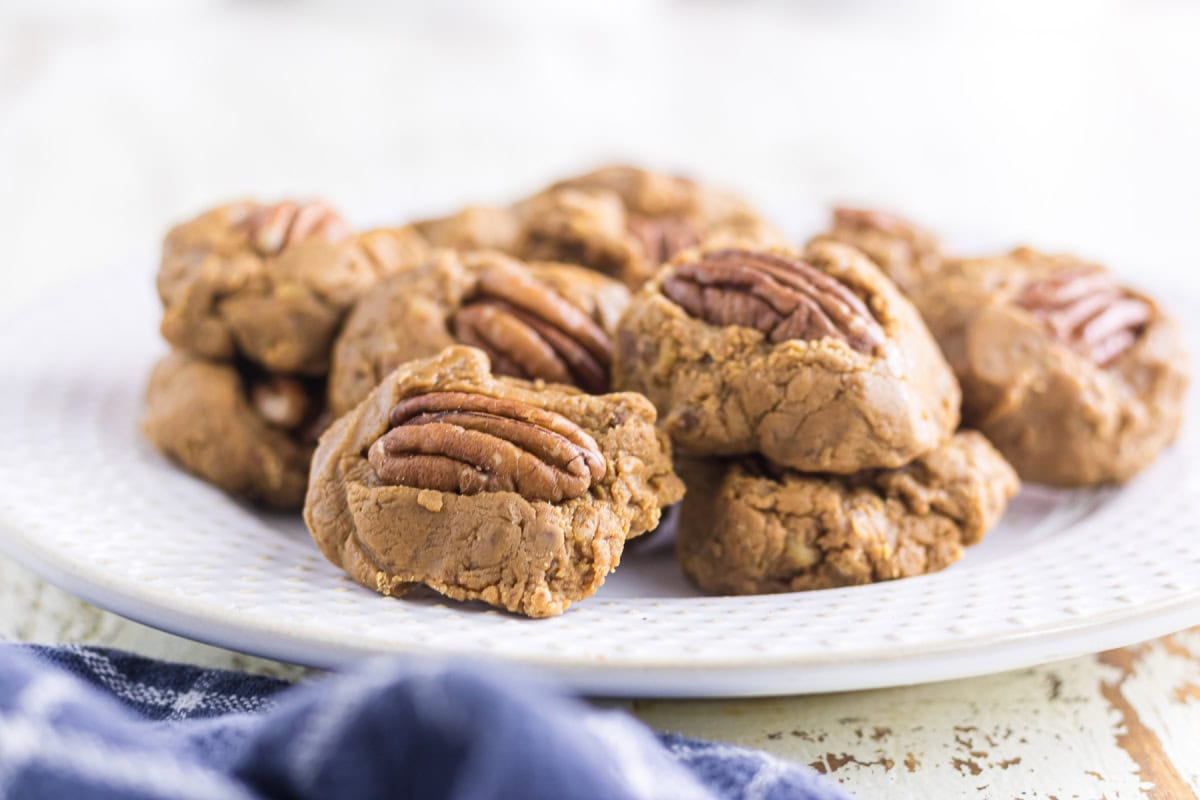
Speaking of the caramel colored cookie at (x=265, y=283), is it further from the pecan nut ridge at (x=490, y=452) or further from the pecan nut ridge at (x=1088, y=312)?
the pecan nut ridge at (x=1088, y=312)

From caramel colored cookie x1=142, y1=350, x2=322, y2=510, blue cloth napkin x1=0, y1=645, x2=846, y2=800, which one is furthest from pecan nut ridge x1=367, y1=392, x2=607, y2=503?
caramel colored cookie x1=142, y1=350, x2=322, y2=510

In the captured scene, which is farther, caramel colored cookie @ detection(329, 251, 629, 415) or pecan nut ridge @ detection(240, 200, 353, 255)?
pecan nut ridge @ detection(240, 200, 353, 255)

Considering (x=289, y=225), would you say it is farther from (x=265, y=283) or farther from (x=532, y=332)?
(x=532, y=332)

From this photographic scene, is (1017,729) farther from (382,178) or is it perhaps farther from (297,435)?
(382,178)

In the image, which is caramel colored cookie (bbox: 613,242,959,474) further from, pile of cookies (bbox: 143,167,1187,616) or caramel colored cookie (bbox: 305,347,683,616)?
caramel colored cookie (bbox: 305,347,683,616)

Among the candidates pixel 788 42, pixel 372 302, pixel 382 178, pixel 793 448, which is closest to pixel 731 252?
pixel 793 448
